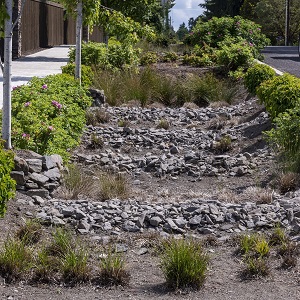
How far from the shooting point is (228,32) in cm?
2706

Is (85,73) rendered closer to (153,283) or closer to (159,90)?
(159,90)

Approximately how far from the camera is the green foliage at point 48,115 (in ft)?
29.7

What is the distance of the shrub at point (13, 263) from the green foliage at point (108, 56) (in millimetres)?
12738

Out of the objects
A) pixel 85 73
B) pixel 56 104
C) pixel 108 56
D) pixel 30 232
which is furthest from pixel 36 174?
pixel 108 56

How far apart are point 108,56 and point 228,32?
29.7ft

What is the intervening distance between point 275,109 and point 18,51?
1703 cm

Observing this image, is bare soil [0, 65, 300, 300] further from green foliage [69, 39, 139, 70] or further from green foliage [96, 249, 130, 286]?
green foliage [69, 39, 139, 70]

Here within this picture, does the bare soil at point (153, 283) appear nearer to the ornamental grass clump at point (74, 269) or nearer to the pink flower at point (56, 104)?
the ornamental grass clump at point (74, 269)

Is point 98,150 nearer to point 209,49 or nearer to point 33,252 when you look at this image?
point 33,252

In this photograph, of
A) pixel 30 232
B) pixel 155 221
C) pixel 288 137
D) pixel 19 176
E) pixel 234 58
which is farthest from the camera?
pixel 234 58

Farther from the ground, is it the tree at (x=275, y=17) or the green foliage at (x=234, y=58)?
the tree at (x=275, y=17)

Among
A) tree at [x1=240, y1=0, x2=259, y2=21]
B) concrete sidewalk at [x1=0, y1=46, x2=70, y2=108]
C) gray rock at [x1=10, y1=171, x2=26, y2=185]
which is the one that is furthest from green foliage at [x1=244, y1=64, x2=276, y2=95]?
tree at [x1=240, y1=0, x2=259, y2=21]

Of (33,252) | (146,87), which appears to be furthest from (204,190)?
(146,87)

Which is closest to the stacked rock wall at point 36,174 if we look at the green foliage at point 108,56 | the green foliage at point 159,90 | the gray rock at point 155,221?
the gray rock at point 155,221
